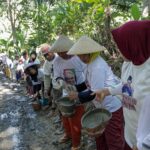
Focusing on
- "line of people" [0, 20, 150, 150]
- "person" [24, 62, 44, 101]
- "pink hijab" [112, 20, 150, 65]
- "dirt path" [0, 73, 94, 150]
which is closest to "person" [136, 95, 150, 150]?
"line of people" [0, 20, 150, 150]

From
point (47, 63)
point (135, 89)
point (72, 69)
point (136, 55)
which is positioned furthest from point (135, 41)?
point (47, 63)

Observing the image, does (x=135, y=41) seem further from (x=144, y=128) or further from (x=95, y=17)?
(x=95, y=17)

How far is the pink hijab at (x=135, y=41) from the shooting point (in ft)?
7.38

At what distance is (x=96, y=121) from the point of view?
12.2 ft

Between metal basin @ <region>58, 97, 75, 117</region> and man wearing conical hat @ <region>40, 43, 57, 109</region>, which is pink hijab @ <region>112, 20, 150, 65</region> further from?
man wearing conical hat @ <region>40, 43, 57, 109</region>

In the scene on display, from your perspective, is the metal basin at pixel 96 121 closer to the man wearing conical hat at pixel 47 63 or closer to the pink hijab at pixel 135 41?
the pink hijab at pixel 135 41

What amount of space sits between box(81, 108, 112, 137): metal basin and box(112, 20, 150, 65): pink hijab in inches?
50.0

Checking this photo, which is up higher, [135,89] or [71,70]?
[135,89]

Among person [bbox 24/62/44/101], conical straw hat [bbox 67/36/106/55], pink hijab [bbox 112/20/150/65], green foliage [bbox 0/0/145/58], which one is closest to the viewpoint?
pink hijab [bbox 112/20/150/65]

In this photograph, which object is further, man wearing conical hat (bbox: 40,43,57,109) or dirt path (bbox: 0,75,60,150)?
man wearing conical hat (bbox: 40,43,57,109)

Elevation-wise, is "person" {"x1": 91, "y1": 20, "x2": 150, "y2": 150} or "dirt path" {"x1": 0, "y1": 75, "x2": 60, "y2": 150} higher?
"person" {"x1": 91, "y1": 20, "x2": 150, "y2": 150}

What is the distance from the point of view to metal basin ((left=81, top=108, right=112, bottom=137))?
3.50 metres

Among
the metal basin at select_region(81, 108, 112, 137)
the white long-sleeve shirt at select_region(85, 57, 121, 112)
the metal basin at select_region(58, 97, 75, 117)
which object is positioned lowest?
the metal basin at select_region(58, 97, 75, 117)

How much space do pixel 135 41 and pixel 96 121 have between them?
1.63 metres
